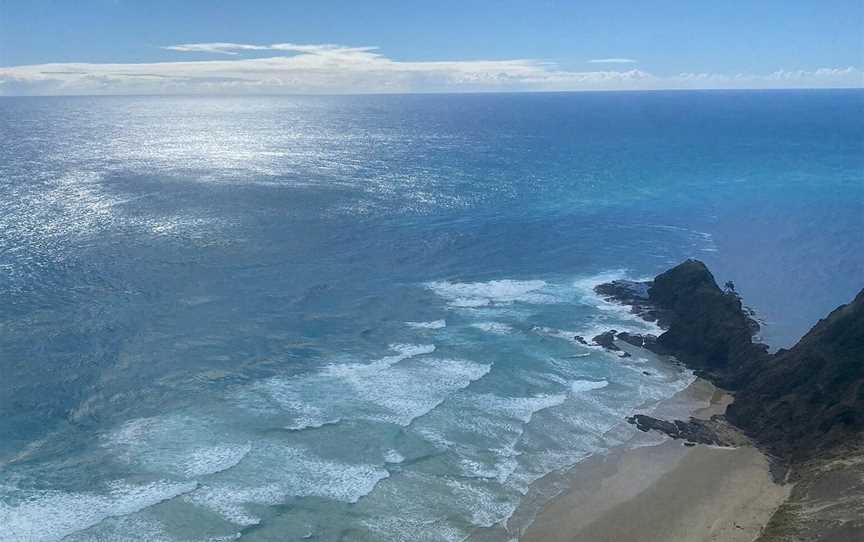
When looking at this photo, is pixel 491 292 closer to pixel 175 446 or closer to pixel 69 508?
pixel 175 446

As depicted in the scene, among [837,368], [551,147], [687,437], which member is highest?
[551,147]

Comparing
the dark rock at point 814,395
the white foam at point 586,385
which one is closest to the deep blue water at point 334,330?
the white foam at point 586,385

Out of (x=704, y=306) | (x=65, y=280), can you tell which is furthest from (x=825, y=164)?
(x=65, y=280)

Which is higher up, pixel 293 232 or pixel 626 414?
pixel 293 232

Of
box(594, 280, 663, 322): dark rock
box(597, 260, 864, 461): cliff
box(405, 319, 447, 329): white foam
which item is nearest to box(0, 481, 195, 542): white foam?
box(405, 319, 447, 329): white foam

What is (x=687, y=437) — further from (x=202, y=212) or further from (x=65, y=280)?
(x=202, y=212)

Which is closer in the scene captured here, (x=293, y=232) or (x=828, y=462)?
(x=828, y=462)

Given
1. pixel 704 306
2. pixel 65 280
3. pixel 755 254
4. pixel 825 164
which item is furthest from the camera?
pixel 825 164
